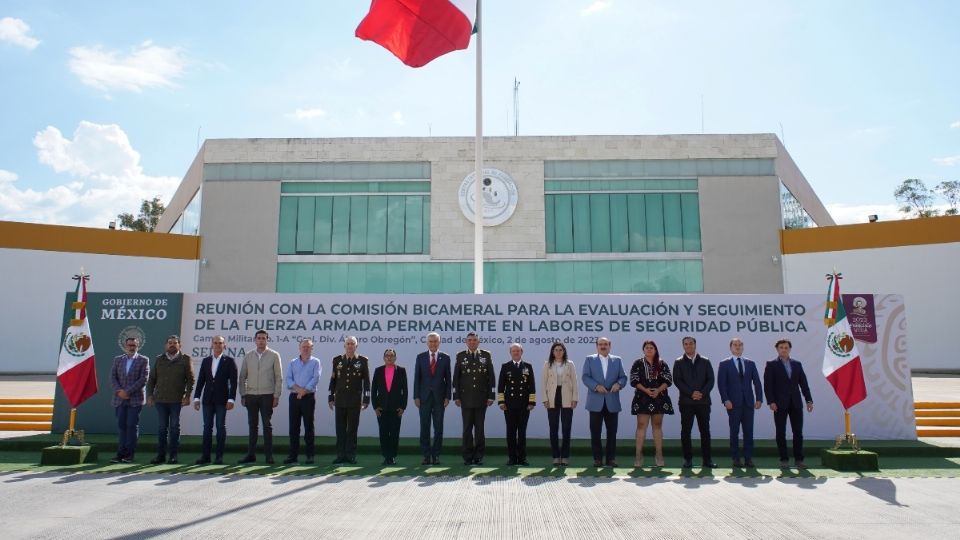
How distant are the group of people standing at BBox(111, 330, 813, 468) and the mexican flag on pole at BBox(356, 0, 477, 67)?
505 cm

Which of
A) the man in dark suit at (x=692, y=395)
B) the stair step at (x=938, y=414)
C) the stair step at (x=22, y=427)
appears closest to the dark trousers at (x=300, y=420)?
the man in dark suit at (x=692, y=395)

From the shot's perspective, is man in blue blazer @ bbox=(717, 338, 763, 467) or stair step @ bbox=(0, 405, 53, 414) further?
stair step @ bbox=(0, 405, 53, 414)

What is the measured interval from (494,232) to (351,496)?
21.3m

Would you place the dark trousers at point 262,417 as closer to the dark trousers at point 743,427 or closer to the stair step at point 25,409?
the dark trousers at point 743,427

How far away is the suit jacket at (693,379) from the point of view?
7848 mm

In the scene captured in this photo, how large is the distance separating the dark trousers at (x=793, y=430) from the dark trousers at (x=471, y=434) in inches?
149

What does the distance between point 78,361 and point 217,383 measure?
2119 millimetres

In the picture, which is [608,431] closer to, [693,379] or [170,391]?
[693,379]

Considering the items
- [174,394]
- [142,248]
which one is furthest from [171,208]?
[174,394]

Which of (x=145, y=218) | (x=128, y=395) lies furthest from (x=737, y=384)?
(x=145, y=218)

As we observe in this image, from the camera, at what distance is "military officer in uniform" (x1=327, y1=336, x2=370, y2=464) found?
26.2 feet

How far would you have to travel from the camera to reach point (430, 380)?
8336 mm

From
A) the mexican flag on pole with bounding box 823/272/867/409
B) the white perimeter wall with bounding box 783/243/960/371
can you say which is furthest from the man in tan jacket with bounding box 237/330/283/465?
the white perimeter wall with bounding box 783/243/960/371

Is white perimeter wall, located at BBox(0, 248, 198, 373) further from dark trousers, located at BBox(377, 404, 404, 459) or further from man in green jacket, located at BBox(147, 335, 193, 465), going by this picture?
dark trousers, located at BBox(377, 404, 404, 459)
